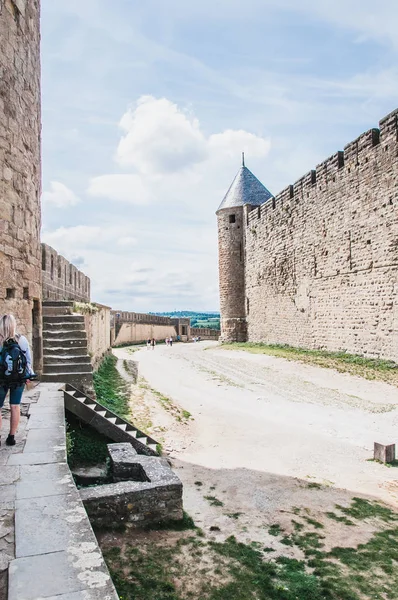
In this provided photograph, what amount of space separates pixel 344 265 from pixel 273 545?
499 inches

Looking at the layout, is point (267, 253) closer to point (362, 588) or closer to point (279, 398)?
point (279, 398)

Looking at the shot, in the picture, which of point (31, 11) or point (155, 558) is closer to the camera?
point (155, 558)

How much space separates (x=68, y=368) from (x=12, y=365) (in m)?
3.23

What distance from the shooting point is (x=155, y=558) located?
329cm

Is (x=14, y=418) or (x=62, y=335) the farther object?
(x=62, y=335)

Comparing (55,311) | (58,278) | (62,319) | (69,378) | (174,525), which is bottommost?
(174,525)

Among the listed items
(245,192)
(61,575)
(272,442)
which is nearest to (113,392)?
(272,442)

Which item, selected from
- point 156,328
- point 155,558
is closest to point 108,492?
point 155,558

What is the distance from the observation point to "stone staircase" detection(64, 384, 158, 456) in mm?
5664

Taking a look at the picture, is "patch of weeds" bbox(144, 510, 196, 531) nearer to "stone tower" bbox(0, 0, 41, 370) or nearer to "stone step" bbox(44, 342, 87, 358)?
"stone tower" bbox(0, 0, 41, 370)

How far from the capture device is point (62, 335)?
7605mm

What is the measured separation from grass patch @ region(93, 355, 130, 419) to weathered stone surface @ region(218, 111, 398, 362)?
806cm

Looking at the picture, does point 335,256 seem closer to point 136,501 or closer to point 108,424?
point 108,424

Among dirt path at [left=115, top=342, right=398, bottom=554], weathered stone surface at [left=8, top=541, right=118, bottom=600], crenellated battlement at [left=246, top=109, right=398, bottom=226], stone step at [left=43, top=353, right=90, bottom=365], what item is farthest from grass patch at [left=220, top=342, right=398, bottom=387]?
weathered stone surface at [left=8, top=541, right=118, bottom=600]
